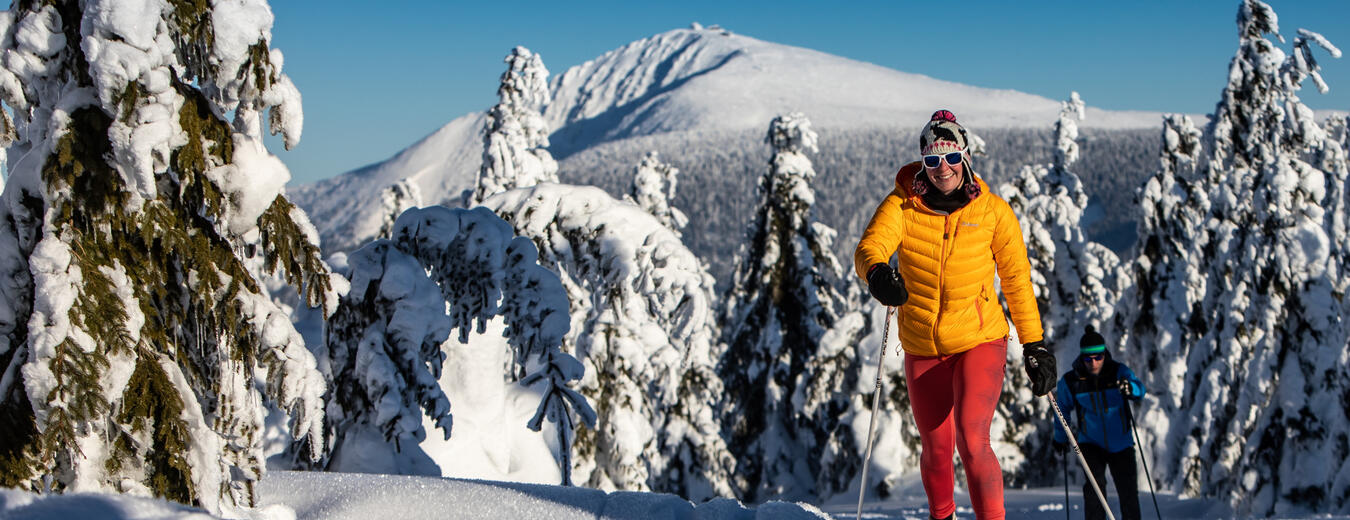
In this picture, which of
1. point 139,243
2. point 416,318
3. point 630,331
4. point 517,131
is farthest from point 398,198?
point 139,243

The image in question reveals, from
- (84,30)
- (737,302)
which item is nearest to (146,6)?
(84,30)

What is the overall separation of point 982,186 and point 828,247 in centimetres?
2007

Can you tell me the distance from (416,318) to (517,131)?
13.8m

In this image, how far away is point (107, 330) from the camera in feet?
13.9

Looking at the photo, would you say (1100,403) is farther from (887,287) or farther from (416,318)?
(416,318)

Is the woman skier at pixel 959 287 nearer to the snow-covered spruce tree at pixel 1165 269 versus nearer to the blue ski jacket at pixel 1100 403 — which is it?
the blue ski jacket at pixel 1100 403

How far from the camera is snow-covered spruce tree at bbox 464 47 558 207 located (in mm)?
21109

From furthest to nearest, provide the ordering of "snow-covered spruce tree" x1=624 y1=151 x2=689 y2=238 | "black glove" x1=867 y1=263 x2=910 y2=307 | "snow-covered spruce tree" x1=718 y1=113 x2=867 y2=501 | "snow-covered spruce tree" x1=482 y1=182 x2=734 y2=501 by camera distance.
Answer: "snow-covered spruce tree" x1=624 y1=151 x2=689 y2=238, "snow-covered spruce tree" x1=718 y1=113 x2=867 y2=501, "snow-covered spruce tree" x1=482 y1=182 x2=734 y2=501, "black glove" x1=867 y1=263 x2=910 y2=307

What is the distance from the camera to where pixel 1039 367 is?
15.9ft

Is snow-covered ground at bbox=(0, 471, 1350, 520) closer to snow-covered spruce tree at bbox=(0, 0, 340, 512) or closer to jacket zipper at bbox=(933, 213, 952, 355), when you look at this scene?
snow-covered spruce tree at bbox=(0, 0, 340, 512)

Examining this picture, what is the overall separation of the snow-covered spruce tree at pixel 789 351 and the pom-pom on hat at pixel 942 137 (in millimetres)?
18571

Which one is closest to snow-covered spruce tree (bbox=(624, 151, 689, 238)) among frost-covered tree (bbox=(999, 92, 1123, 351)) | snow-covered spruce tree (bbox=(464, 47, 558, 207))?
snow-covered spruce tree (bbox=(464, 47, 558, 207))

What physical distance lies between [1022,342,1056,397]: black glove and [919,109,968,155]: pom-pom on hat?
41.7 inches

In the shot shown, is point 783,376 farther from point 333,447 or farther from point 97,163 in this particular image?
point 97,163
